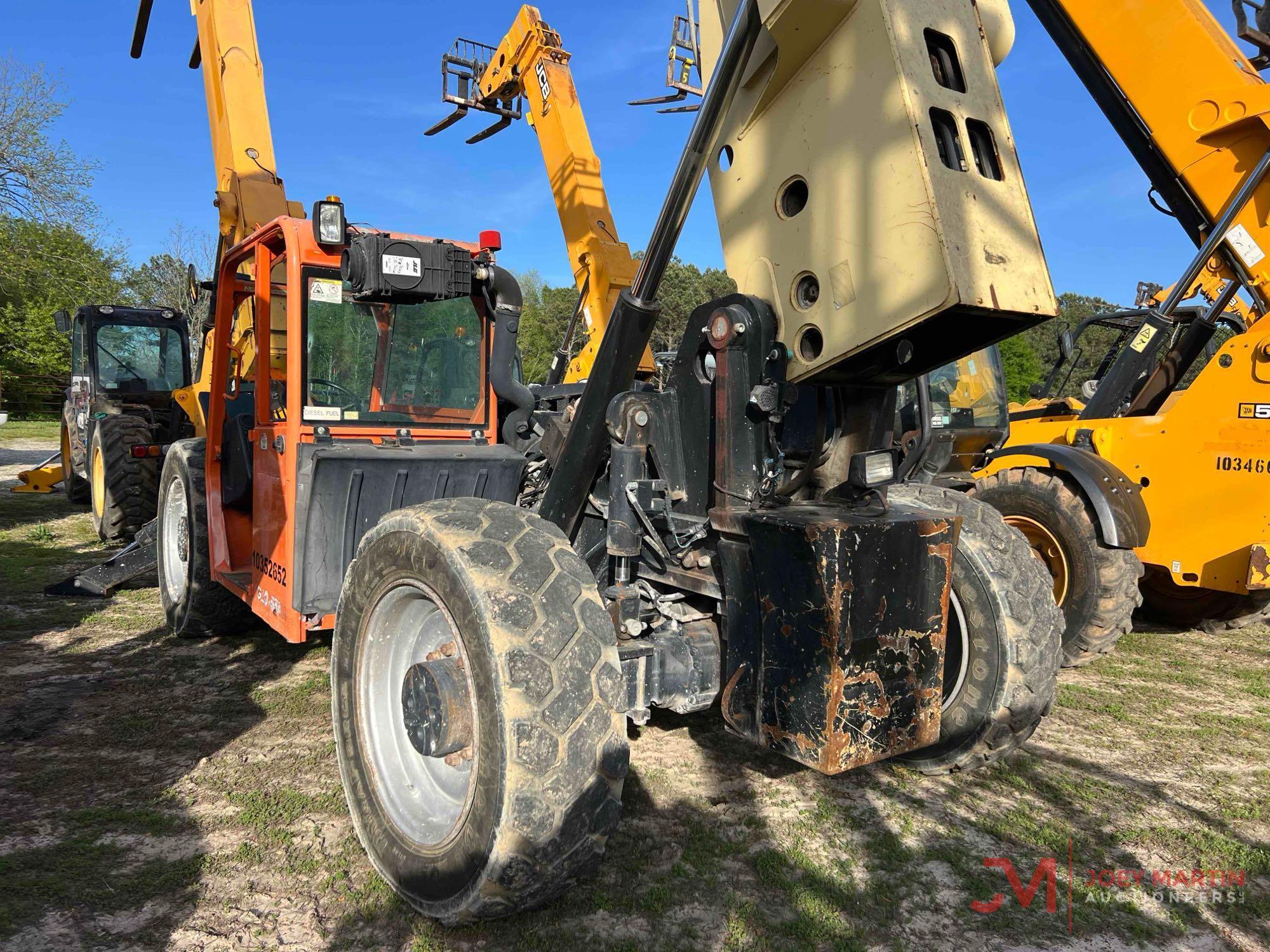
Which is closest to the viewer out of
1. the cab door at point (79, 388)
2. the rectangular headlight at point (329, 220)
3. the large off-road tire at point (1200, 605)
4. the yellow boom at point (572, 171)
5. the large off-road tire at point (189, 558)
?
the rectangular headlight at point (329, 220)

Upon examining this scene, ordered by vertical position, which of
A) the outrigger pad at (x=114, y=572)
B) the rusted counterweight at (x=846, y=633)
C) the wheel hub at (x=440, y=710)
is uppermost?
the rusted counterweight at (x=846, y=633)

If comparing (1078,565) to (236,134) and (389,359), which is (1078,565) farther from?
(236,134)

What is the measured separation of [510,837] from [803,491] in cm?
140

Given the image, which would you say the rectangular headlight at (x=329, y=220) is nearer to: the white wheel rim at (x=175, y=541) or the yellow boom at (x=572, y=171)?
the white wheel rim at (x=175, y=541)

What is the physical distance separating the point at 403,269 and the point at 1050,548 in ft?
14.1

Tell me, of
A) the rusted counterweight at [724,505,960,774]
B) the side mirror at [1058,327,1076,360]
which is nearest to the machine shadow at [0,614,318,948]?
the rusted counterweight at [724,505,960,774]

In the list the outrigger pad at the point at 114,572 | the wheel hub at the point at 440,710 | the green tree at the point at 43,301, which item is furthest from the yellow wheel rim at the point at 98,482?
the green tree at the point at 43,301

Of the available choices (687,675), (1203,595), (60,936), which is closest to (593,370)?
(687,675)

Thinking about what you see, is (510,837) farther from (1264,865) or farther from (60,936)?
(1264,865)

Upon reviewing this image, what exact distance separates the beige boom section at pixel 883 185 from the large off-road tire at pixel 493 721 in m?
1.00

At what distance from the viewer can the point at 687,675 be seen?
2.73 metres

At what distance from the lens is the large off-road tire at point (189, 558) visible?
5.05 m

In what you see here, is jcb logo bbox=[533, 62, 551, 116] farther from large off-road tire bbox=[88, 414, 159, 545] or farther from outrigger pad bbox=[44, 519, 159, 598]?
outrigger pad bbox=[44, 519, 159, 598]

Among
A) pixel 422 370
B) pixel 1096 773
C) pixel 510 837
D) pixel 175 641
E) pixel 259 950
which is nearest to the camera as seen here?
pixel 510 837
